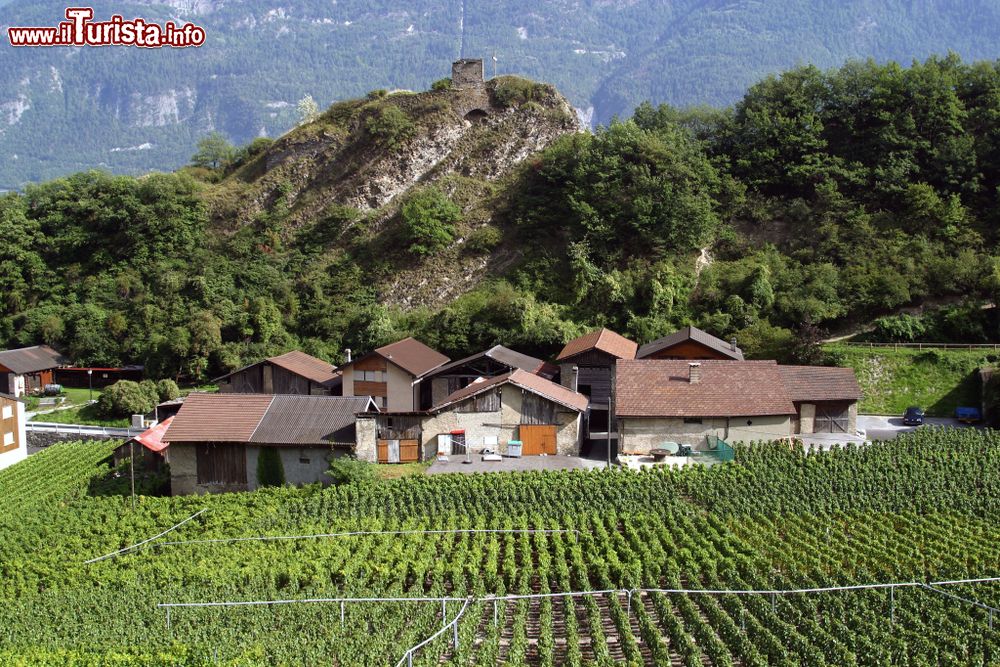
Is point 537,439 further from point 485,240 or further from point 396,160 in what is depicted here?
point 396,160

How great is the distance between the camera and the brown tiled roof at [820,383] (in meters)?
34.4

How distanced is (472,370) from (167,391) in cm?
1624

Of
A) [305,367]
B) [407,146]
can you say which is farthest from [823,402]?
[407,146]

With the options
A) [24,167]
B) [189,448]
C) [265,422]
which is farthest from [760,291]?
[24,167]

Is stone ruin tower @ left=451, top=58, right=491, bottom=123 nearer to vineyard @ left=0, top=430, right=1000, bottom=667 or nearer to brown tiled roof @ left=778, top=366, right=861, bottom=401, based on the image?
brown tiled roof @ left=778, top=366, right=861, bottom=401

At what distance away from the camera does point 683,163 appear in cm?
4903

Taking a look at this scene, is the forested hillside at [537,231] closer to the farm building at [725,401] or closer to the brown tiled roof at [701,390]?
the farm building at [725,401]

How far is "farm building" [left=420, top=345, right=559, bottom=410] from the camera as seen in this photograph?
3950cm

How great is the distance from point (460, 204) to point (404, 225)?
4.11 metres

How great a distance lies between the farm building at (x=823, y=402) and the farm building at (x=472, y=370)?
10420mm

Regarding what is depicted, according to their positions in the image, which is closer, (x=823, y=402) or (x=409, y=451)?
(x=409, y=451)

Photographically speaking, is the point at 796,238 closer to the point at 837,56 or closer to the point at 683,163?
the point at 683,163

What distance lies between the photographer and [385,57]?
164 m

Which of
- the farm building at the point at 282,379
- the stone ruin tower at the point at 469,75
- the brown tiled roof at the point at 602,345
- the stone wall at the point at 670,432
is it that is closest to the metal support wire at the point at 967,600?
the stone wall at the point at 670,432
